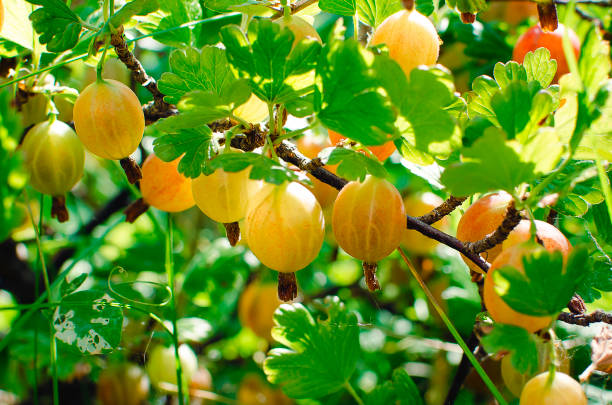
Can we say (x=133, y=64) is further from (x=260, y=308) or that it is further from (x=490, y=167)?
(x=260, y=308)

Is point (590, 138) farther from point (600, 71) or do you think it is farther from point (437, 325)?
point (437, 325)

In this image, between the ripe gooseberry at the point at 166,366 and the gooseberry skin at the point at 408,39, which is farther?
the ripe gooseberry at the point at 166,366

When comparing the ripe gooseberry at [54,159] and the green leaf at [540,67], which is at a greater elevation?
the green leaf at [540,67]

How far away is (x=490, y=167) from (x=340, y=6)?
0.84ft

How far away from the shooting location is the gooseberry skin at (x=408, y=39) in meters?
0.48

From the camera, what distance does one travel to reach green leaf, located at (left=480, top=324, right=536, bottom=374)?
15.2 inches

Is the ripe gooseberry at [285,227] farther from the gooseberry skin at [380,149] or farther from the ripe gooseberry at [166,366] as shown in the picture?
the ripe gooseberry at [166,366]

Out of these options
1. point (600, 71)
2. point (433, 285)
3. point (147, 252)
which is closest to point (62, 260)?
point (147, 252)

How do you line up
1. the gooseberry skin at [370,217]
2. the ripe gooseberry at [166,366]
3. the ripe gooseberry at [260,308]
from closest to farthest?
the gooseberry skin at [370,217]
the ripe gooseberry at [166,366]
the ripe gooseberry at [260,308]

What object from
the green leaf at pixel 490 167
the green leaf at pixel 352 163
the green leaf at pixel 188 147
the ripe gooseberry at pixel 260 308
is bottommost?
the ripe gooseberry at pixel 260 308

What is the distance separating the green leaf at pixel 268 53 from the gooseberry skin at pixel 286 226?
90 millimetres

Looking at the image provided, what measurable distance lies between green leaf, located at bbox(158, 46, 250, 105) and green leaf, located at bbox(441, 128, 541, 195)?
20 cm

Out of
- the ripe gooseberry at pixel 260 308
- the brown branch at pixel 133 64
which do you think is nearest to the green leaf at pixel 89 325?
the brown branch at pixel 133 64

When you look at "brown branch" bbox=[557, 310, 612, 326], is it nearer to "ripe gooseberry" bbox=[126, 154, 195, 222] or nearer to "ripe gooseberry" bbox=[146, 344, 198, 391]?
"ripe gooseberry" bbox=[126, 154, 195, 222]
